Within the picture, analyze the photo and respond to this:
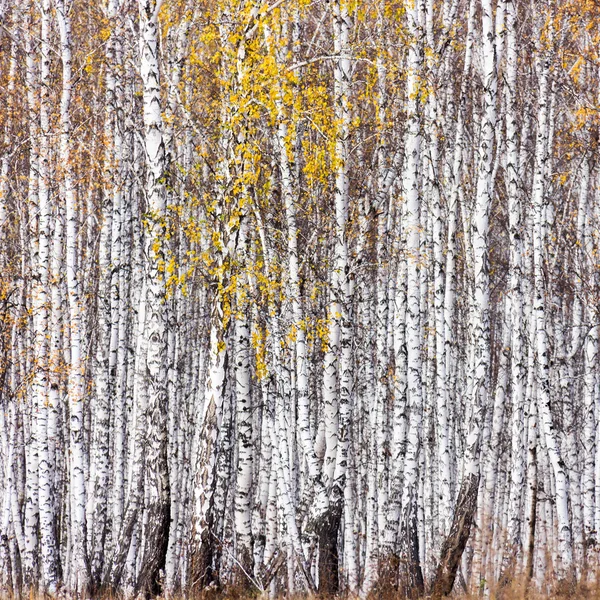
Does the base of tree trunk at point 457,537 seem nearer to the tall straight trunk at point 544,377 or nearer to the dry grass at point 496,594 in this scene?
the dry grass at point 496,594

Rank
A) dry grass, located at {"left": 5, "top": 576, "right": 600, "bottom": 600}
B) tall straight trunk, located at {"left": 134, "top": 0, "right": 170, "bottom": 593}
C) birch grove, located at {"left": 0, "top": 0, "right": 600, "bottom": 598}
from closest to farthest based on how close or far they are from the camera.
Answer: dry grass, located at {"left": 5, "top": 576, "right": 600, "bottom": 600} < tall straight trunk, located at {"left": 134, "top": 0, "right": 170, "bottom": 593} < birch grove, located at {"left": 0, "top": 0, "right": 600, "bottom": 598}

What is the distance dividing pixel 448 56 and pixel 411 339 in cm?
728

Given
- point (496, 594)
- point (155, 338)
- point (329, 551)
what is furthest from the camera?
point (329, 551)

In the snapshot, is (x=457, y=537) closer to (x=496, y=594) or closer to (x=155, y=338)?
(x=496, y=594)

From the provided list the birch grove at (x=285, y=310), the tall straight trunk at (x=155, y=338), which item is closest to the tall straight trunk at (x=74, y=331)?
the birch grove at (x=285, y=310)

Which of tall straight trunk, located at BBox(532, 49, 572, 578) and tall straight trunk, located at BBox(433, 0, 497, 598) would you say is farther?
tall straight trunk, located at BBox(532, 49, 572, 578)

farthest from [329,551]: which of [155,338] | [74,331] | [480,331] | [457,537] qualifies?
[74,331]

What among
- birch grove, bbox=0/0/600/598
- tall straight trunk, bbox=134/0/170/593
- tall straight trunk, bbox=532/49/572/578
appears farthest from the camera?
tall straight trunk, bbox=532/49/572/578

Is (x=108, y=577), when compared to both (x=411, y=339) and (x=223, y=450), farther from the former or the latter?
(x=411, y=339)

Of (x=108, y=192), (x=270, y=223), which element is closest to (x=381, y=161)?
(x=270, y=223)

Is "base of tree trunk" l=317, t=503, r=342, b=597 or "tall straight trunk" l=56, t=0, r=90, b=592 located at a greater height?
"tall straight trunk" l=56, t=0, r=90, b=592

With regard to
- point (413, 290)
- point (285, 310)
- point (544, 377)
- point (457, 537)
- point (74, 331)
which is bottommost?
point (457, 537)

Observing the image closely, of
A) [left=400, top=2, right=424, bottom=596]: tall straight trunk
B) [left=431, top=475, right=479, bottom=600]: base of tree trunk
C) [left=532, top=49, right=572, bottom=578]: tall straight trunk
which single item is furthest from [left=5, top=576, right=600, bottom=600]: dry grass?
[left=532, top=49, right=572, bottom=578]: tall straight trunk

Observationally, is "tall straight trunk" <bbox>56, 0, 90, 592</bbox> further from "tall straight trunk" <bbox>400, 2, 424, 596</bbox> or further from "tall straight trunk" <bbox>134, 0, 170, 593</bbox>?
"tall straight trunk" <bbox>400, 2, 424, 596</bbox>
